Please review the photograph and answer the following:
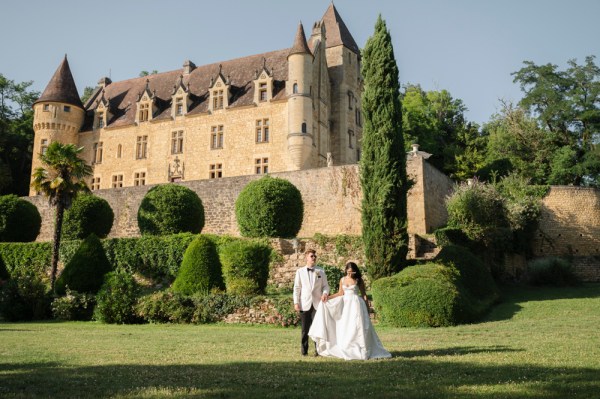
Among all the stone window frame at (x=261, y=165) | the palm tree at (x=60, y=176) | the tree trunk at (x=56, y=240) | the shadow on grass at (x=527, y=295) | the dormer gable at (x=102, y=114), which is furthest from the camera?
the dormer gable at (x=102, y=114)

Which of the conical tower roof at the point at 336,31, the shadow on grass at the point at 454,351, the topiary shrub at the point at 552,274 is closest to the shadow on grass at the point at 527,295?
the topiary shrub at the point at 552,274

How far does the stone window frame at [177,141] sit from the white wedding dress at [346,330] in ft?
114

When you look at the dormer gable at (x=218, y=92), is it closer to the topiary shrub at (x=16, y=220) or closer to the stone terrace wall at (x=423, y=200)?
the topiary shrub at (x=16, y=220)

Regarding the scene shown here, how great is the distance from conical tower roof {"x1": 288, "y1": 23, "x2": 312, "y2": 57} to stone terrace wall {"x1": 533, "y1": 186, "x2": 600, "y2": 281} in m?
17.8

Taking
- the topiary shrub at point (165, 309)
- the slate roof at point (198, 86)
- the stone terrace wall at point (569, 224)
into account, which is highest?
the slate roof at point (198, 86)

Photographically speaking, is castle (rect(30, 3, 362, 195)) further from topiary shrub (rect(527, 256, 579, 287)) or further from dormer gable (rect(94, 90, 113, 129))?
topiary shrub (rect(527, 256, 579, 287))

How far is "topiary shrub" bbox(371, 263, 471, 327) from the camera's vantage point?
14.3 m

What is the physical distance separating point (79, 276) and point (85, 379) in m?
15.2

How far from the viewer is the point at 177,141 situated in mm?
42188

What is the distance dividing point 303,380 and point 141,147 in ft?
129

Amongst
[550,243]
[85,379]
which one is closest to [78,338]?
[85,379]

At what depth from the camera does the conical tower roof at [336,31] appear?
42.4 meters

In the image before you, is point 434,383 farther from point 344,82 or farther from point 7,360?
point 344,82

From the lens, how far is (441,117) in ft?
161
